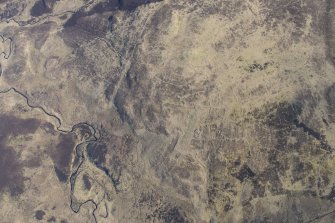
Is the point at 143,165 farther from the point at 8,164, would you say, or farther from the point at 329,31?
the point at 329,31

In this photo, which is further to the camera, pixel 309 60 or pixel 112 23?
pixel 112 23

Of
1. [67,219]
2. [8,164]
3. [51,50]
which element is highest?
[51,50]

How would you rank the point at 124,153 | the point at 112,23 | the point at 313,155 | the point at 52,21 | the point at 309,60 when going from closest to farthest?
the point at 313,155, the point at 309,60, the point at 124,153, the point at 112,23, the point at 52,21

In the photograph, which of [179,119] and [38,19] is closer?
[179,119]

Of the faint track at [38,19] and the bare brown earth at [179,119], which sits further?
the faint track at [38,19]

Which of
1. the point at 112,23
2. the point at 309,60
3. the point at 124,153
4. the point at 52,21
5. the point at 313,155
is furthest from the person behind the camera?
the point at 52,21

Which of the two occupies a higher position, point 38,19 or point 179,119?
point 38,19

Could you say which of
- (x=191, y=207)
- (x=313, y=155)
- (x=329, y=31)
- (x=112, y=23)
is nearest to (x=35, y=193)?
(x=191, y=207)

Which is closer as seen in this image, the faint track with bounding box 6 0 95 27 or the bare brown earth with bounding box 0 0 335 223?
the bare brown earth with bounding box 0 0 335 223
